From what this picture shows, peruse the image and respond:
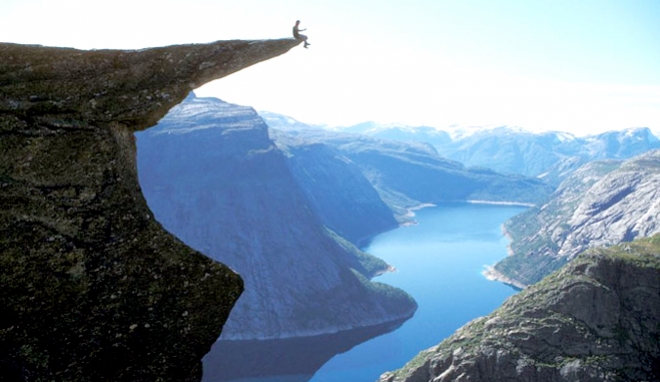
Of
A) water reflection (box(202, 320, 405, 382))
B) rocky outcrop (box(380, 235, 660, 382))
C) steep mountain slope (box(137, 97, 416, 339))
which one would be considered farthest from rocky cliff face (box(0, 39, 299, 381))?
steep mountain slope (box(137, 97, 416, 339))

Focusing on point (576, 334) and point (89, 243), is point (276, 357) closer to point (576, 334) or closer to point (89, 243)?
point (576, 334)

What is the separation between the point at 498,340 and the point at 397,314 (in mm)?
119066

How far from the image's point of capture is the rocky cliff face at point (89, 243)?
19.0ft

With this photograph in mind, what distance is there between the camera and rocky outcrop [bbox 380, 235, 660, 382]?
5434 cm

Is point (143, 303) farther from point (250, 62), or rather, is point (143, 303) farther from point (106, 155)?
point (250, 62)

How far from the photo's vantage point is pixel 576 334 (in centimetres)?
5850

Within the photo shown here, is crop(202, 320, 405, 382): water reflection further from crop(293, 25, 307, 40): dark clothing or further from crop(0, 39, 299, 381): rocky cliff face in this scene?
crop(293, 25, 307, 40): dark clothing

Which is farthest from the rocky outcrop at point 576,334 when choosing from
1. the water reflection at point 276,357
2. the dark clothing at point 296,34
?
the water reflection at point 276,357

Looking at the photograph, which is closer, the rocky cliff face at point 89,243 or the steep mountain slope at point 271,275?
the rocky cliff face at point 89,243

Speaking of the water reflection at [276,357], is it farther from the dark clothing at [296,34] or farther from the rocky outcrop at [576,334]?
the dark clothing at [296,34]

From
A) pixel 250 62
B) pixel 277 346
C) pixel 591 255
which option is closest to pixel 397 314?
pixel 277 346

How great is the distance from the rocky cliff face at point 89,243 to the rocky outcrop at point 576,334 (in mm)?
56468

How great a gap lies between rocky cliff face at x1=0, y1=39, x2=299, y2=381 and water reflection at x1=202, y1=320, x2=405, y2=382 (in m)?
134

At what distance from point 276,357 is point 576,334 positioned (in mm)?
100826
